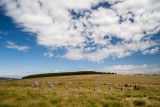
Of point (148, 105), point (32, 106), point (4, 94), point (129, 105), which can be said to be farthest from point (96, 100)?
point (4, 94)

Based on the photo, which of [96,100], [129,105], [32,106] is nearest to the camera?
[32,106]

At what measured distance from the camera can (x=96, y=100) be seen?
78.6ft

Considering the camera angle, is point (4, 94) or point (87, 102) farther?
point (4, 94)

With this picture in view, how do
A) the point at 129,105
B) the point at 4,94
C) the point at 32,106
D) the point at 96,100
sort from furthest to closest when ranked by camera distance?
the point at 4,94 < the point at 96,100 < the point at 129,105 < the point at 32,106

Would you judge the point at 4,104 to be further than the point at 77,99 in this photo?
No

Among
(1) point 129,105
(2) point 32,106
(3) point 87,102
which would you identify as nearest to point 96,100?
(3) point 87,102

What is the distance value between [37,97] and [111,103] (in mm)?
8274

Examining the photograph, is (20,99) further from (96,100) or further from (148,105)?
(148,105)

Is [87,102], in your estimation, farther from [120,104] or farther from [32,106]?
[32,106]

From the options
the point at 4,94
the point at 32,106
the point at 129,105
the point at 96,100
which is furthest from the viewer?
the point at 4,94

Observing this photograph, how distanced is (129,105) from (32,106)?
9.69 metres

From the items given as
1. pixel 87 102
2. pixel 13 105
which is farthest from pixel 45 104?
pixel 87 102

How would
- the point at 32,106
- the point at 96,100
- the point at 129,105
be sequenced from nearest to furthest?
the point at 32,106, the point at 129,105, the point at 96,100

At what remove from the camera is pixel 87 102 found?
22.8 meters
